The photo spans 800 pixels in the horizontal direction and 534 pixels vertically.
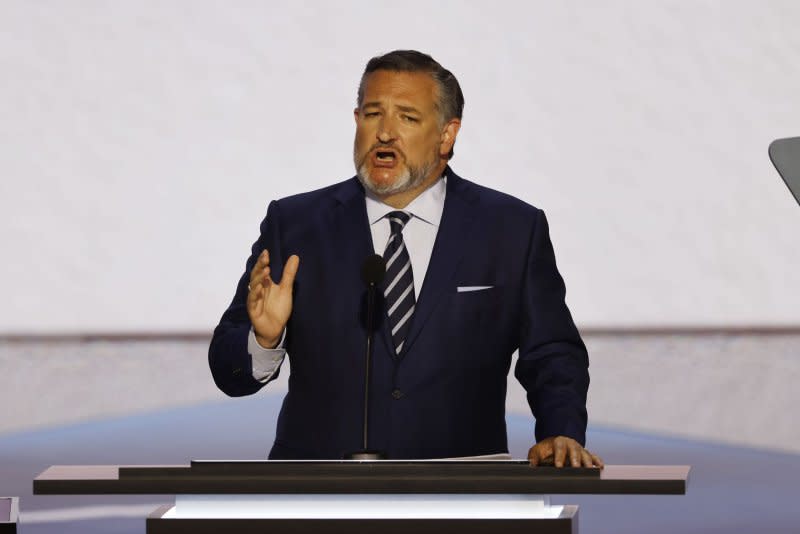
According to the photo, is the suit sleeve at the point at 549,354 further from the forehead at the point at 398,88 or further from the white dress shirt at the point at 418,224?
the forehead at the point at 398,88

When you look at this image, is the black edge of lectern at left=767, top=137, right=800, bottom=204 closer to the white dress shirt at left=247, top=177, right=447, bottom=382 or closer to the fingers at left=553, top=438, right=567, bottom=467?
the fingers at left=553, top=438, right=567, bottom=467

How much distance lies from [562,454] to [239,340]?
0.65 m

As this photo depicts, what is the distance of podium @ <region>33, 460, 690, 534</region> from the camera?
1.92m

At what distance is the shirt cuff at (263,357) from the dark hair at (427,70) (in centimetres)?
54

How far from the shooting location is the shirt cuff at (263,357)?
2.53 metres

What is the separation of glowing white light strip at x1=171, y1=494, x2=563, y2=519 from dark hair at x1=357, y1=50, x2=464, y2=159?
1.04 m

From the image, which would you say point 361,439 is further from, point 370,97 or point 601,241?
point 601,241

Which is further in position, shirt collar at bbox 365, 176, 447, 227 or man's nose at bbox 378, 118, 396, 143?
shirt collar at bbox 365, 176, 447, 227

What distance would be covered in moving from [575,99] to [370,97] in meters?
5.21

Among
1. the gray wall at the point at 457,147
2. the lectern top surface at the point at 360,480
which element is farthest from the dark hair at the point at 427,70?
the gray wall at the point at 457,147

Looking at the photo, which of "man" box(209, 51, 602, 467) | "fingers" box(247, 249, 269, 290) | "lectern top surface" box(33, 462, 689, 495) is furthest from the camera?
"man" box(209, 51, 602, 467)

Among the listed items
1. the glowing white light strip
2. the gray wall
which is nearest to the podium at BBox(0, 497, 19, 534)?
the glowing white light strip

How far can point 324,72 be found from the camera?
7.62 m

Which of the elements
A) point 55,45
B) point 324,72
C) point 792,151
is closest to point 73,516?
point 324,72
